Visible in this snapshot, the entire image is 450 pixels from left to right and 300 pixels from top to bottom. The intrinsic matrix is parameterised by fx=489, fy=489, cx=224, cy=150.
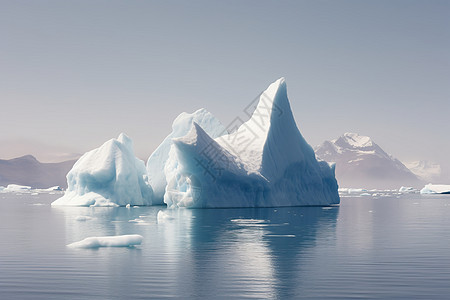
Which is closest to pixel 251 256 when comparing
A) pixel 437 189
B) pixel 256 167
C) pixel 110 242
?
pixel 110 242

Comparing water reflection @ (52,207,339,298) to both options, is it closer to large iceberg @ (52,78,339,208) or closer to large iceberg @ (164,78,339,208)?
large iceberg @ (164,78,339,208)

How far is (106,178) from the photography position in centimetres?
4059

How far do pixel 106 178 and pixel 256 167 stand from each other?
12.6 metres

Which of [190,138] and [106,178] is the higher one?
[190,138]

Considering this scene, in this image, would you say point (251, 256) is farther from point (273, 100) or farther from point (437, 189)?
point (437, 189)

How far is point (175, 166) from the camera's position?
43.5 metres

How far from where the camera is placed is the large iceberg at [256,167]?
34781 millimetres

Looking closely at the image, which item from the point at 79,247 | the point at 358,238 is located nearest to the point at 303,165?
the point at 358,238

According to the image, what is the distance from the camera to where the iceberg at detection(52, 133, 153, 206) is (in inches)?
1602

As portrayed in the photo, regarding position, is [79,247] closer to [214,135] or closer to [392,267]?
[392,267]

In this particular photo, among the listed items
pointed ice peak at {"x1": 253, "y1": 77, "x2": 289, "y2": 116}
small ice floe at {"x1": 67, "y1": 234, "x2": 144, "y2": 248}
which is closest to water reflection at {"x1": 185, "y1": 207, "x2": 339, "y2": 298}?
small ice floe at {"x1": 67, "y1": 234, "x2": 144, "y2": 248}

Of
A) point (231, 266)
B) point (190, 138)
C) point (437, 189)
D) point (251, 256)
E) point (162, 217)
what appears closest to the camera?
point (231, 266)

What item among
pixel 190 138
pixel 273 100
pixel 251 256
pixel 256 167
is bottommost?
pixel 251 256

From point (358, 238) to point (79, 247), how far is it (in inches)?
389
